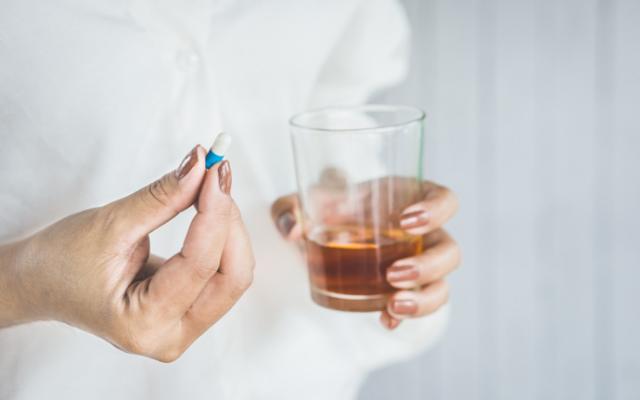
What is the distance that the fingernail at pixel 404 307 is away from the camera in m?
0.79

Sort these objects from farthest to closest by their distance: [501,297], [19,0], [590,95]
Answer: [501,297]
[590,95]
[19,0]

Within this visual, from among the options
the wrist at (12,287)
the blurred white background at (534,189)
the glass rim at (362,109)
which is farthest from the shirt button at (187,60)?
the blurred white background at (534,189)

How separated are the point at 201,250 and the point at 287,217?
1.12 ft

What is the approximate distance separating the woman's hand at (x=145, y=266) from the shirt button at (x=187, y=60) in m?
0.25

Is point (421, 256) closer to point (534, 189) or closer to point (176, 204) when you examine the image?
point (176, 204)

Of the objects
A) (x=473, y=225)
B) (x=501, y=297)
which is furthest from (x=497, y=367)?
(x=473, y=225)

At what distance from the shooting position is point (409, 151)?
29.3 inches

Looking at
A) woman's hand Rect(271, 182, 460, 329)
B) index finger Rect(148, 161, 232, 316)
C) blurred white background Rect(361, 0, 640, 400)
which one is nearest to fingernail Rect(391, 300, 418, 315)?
woman's hand Rect(271, 182, 460, 329)

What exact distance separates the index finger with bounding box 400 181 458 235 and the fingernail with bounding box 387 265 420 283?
0.04 meters

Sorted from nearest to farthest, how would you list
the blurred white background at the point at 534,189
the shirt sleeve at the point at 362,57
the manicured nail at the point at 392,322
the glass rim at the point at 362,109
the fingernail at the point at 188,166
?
1. the fingernail at the point at 188,166
2. the glass rim at the point at 362,109
3. the manicured nail at the point at 392,322
4. the shirt sleeve at the point at 362,57
5. the blurred white background at the point at 534,189

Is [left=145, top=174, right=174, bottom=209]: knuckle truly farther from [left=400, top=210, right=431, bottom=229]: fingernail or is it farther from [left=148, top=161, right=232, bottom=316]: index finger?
[left=400, top=210, right=431, bottom=229]: fingernail

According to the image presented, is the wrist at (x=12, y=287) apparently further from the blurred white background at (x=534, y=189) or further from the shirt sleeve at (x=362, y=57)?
the blurred white background at (x=534, y=189)

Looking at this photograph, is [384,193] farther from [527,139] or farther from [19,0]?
[527,139]

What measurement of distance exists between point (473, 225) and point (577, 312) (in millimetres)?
268
